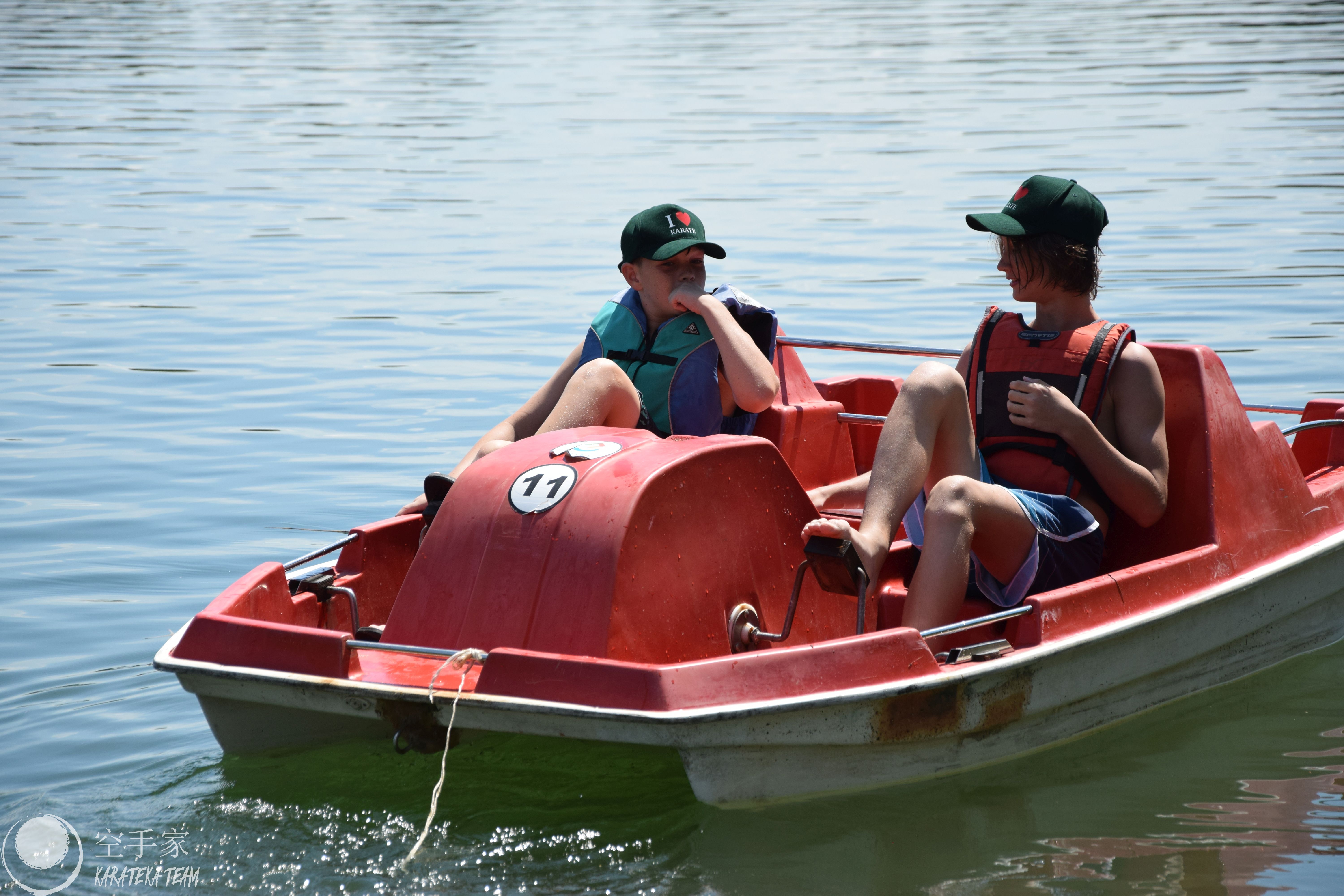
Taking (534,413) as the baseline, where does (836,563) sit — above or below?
below

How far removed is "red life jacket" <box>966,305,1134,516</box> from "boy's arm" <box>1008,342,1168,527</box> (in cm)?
4

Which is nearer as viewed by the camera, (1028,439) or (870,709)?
(870,709)

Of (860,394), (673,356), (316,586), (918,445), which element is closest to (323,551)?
(316,586)

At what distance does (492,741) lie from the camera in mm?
4289

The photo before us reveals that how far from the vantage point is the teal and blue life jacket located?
4938 millimetres

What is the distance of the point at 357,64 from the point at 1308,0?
18.7m

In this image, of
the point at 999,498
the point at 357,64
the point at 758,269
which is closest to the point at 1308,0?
the point at 357,64

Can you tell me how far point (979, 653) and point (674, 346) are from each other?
59.8 inches

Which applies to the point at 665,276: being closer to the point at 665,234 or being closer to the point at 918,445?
the point at 665,234

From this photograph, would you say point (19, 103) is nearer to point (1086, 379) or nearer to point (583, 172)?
point (583, 172)

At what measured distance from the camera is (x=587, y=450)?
13.2ft

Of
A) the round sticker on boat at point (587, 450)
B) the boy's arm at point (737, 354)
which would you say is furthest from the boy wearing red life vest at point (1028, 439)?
the boy's arm at point (737, 354)

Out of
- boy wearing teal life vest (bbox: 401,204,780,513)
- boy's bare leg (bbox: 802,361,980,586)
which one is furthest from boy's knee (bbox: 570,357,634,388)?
boy's bare leg (bbox: 802,361,980,586)

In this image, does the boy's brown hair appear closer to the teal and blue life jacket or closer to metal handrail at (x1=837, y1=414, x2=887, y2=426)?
the teal and blue life jacket
